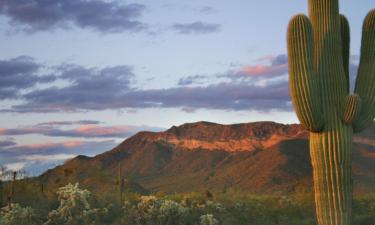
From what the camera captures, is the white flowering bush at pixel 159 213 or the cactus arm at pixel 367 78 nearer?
the cactus arm at pixel 367 78

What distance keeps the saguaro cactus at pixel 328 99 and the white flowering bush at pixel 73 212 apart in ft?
24.4

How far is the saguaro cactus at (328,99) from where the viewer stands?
13719mm

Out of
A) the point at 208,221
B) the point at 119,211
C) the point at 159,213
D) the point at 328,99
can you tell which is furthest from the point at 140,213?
the point at 328,99

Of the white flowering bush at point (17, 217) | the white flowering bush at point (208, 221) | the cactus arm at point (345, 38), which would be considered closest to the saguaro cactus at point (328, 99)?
the cactus arm at point (345, 38)

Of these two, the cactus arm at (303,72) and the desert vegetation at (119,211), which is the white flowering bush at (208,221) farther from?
the cactus arm at (303,72)

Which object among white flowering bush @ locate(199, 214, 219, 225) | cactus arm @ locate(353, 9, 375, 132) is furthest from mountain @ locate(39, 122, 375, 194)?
cactus arm @ locate(353, 9, 375, 132)

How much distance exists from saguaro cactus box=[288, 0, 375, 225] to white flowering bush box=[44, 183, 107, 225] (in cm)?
743

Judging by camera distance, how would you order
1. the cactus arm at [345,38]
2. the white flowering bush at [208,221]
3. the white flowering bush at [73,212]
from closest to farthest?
1. the cactus arm at [345,38]
2. the white flowering bush at [73,212]
3. the white flowering bush at [208,221]

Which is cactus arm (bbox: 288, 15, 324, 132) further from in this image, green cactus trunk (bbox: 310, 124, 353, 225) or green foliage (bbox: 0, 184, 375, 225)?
green foliage (bbox: 0, 184, 375, 225)

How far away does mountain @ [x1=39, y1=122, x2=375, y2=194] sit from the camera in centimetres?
5419

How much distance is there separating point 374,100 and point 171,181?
49.8m

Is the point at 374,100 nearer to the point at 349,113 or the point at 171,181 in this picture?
the point at 349,113

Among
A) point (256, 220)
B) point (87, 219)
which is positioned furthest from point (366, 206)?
point (87, 219)

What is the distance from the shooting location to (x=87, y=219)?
18359 millimetres
